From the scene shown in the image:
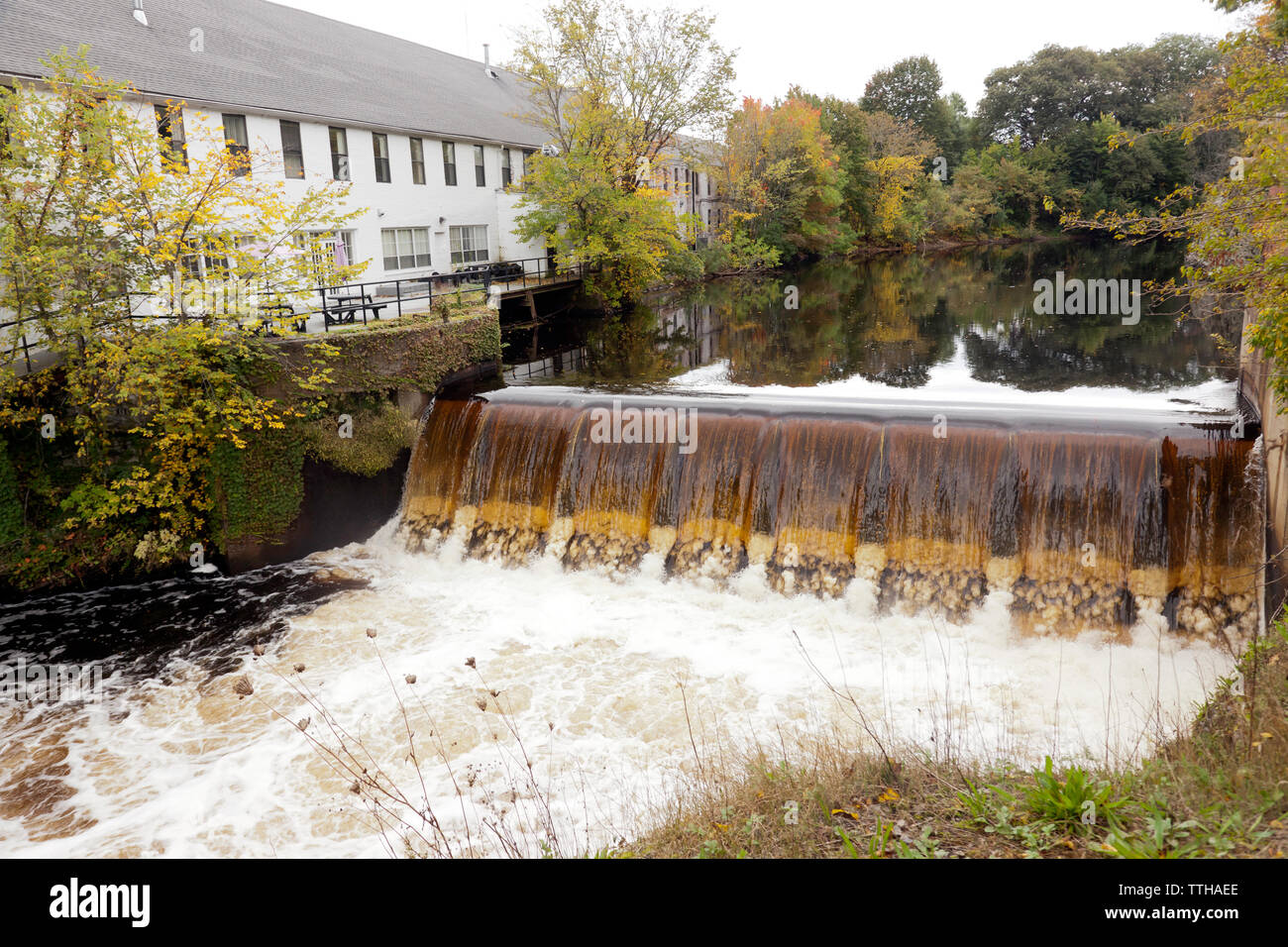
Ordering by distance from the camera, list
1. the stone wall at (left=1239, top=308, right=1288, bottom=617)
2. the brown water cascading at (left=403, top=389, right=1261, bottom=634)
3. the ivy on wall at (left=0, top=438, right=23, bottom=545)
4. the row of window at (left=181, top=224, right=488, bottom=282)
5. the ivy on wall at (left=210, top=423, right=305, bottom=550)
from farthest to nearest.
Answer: the row of window at (left=181, top=224, right=488, bottom=282) → the ivy on wall at (left=210, top=423, right=305, bottom=550) → the ivy on wall at (left=0, top=438, right=23, bottom=545) → the brown water cascading at (left=403, top=389, right=1261, bottom=634) → the stone wall at (left=1239, top=308, right=1288, bottom=617)

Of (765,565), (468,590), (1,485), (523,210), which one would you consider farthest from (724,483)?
(523,210)

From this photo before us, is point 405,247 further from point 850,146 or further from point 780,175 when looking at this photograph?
point 850,146

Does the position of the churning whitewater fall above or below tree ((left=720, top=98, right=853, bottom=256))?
below

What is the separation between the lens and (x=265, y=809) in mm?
7660

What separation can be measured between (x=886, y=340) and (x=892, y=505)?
1407cm

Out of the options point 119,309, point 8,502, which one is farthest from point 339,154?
point 8,502

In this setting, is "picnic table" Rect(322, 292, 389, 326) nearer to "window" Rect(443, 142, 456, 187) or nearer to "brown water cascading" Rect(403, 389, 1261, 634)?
"brown water cascading" Rect(403, 389, 1261, 634)

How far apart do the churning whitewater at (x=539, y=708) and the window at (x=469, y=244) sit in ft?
74.5

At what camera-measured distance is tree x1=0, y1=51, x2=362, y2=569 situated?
38.7 ft

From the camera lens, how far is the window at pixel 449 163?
3109 centimetres

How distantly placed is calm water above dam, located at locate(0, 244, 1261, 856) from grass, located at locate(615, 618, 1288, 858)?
3.94 feet

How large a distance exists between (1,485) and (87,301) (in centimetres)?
314

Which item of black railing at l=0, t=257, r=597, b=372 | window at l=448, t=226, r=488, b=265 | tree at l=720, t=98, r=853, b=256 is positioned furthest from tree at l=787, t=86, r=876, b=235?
window at l=448, t=226, r=488, b=265

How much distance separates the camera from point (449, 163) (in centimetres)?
3138
